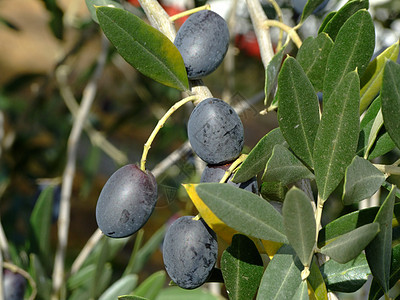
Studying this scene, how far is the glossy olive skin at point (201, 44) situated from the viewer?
0.53m

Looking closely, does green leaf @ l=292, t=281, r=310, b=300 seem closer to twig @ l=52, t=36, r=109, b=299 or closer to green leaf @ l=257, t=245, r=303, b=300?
green leaf @ l=257, t=245, r=303, b=300

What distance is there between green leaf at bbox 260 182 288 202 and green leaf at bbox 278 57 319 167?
0.14 ft

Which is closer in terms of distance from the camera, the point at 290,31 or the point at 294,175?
the point at 294,175

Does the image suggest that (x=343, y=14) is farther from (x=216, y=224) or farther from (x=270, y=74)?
(x=216, y=224)

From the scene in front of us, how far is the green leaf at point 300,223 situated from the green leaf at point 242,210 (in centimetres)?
3

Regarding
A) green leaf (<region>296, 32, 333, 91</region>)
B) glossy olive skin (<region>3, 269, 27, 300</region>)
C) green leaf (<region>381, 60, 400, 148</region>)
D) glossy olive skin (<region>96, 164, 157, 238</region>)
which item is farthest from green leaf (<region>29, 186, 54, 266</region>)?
green leaf (<region>381, 60, 400, 148</region>)

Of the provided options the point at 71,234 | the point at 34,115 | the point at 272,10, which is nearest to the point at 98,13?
the point at 272,10

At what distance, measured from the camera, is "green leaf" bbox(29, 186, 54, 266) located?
1150mm

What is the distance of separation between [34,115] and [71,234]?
7.17ft

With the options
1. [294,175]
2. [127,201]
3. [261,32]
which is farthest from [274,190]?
[261,32]

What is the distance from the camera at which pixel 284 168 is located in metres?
0.48

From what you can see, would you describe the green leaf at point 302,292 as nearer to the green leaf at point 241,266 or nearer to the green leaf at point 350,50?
the green leaf at point 241,266

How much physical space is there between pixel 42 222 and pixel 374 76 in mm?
886

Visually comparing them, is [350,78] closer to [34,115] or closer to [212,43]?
[212,43]
